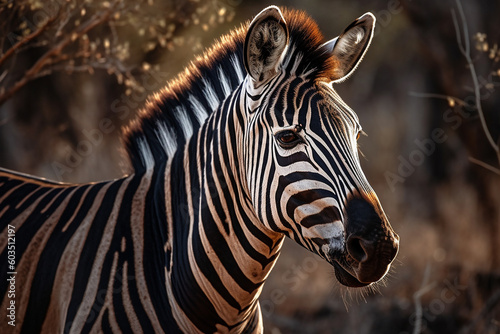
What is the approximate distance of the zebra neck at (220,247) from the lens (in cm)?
355

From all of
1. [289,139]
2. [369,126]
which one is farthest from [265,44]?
[369,126]

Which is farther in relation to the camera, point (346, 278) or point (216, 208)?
point (216, 208)

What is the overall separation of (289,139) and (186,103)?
1.06m

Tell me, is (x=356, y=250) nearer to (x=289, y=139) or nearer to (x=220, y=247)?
(x=289, y=139)

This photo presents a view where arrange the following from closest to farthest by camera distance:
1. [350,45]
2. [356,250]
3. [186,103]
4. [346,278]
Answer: [356,250] < [346,278] < [350,45] < [186,103]

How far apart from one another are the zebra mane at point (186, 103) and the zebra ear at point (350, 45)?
27cm

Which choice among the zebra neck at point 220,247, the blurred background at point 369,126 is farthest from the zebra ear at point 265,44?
the blurred background at point 369,126

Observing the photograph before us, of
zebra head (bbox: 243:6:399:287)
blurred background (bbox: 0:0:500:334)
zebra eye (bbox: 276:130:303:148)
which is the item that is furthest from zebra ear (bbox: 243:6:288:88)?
blurred background (bbox: 0:0:500:334)

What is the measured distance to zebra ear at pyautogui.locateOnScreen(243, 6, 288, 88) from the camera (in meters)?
3.29

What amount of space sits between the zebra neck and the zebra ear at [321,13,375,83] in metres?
0.65

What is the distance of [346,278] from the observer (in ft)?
10.3

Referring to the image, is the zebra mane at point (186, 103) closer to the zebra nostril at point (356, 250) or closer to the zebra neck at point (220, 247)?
the zebra neck at point (220, 247)

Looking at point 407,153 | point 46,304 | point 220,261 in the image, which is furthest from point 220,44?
point 407,153

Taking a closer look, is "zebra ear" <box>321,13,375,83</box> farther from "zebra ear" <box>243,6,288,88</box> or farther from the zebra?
"zebra ear" <box>243,6,288,88</box>
